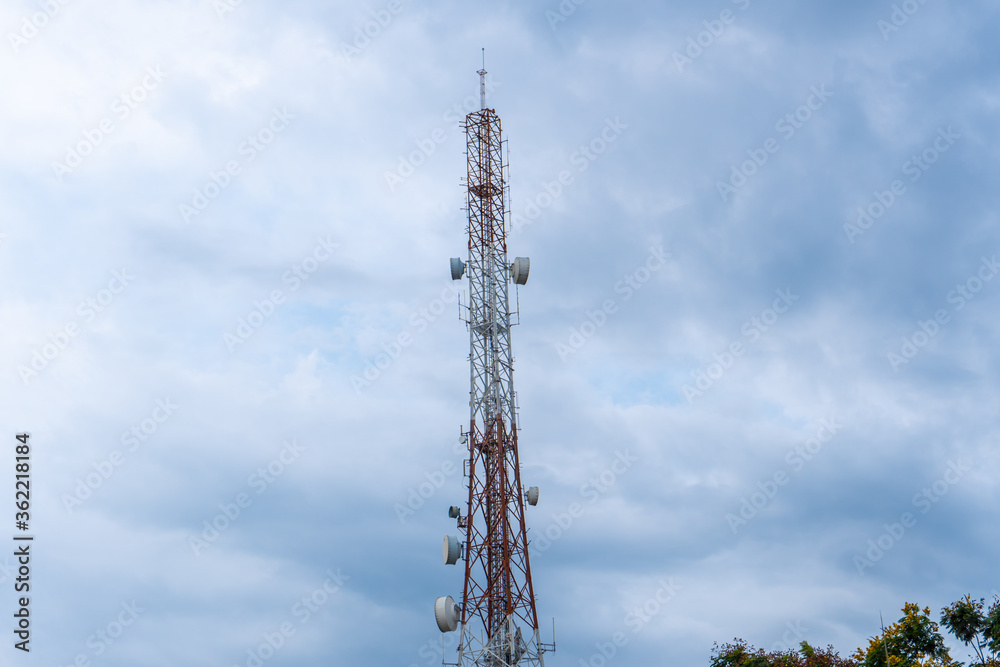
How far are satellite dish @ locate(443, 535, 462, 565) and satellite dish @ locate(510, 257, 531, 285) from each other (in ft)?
48.5

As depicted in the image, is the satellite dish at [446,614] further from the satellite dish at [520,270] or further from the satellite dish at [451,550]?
the satellite dish at [520,270]

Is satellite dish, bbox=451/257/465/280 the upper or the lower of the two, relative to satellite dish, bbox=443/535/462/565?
upper

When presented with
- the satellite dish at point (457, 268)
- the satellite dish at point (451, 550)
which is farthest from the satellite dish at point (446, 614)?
the satellite dish at point (457, 268)

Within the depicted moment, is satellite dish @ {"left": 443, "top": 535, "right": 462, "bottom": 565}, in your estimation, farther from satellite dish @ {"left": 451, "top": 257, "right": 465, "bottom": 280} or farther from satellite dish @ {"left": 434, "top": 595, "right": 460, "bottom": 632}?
satellite dish @ {"left": 451, "top": 257, "right": 465, "bottom": 280}

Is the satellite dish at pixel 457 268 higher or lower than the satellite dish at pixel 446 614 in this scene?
higher

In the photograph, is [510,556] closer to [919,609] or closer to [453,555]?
[453,555]

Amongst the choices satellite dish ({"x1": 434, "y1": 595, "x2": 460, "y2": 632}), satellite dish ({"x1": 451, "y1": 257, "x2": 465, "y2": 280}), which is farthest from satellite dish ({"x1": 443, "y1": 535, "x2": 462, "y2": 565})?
satellite dish ({"x1": 451, "y1": 257, "x2": 465, "y2": 280})

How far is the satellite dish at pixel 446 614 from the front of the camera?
53906 millimetres

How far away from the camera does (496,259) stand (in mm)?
61281

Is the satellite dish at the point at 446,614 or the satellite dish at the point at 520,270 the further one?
the satellite dish at the point at 520,270

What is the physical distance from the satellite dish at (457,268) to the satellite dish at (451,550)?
47.8 feet

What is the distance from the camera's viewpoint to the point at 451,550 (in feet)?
181

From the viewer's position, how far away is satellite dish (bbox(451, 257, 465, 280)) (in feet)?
199

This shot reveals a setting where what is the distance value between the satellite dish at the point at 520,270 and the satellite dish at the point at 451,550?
14776mm
